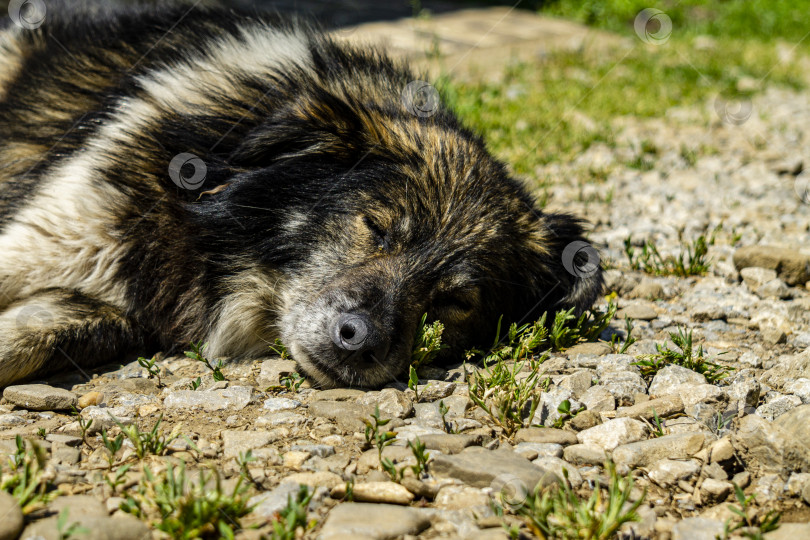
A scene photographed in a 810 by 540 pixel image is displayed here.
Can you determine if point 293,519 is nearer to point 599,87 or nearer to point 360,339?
point 360,339

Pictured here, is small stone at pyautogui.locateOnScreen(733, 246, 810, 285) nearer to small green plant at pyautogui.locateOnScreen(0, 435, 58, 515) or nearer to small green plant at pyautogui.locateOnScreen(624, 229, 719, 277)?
small green plant at pyautogui.locateOnScreen(624, 229, 719, 277)

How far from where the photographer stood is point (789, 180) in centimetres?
596

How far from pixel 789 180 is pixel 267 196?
15.0ft

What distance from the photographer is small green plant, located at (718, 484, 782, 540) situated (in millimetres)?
2039

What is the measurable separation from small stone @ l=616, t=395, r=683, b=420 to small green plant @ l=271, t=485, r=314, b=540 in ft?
4.14

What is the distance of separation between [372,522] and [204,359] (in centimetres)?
141

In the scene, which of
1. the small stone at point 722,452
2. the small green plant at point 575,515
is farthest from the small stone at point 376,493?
the small stone at point 722,452

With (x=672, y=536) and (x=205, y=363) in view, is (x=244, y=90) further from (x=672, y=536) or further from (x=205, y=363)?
(x=672, y=536)

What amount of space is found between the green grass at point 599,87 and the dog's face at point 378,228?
1.43 m

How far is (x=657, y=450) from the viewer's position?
2438 millimetres

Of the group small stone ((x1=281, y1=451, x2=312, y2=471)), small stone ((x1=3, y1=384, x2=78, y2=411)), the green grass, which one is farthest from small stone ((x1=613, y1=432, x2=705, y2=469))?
the green grass


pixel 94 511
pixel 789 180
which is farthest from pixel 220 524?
pixel 789 180

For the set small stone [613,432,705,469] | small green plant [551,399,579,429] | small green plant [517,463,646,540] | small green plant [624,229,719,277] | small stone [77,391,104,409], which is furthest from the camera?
small green plant [624,229,719,277]

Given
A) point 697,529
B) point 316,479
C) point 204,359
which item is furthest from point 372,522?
point 204,359
